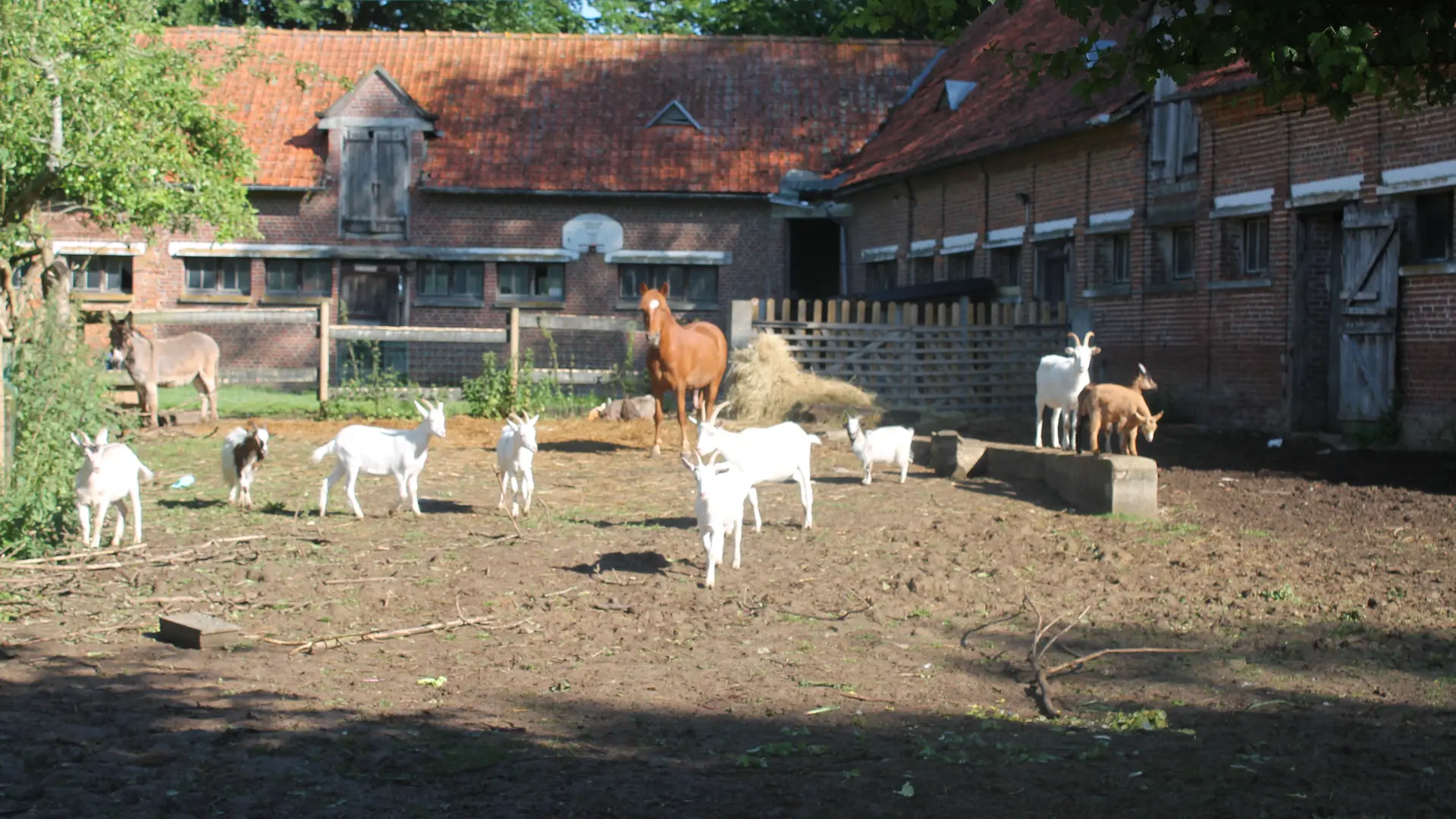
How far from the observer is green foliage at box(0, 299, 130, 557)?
996 cm

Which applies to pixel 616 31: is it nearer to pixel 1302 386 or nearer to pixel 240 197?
pixel 240 197

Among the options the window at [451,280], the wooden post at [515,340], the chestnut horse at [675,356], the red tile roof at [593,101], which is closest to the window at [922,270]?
the red tile roof at [593,101]

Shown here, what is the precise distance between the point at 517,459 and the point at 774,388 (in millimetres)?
9192

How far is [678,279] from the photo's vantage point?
33594 mm

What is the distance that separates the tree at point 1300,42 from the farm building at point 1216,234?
6.58 meters

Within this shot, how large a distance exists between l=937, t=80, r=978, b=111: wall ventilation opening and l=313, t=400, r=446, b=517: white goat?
19.8m

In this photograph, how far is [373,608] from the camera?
8844mm

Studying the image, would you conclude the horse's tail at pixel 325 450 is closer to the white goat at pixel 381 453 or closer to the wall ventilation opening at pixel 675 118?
the white goat at pixel 381 453

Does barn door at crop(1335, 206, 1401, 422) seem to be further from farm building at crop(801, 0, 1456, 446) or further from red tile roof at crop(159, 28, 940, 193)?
red tile roof at crop(159, 28, 940, 193)

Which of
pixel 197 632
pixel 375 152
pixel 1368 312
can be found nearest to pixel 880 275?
pixel 375 152

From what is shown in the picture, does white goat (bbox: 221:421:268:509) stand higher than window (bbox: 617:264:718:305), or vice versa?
window (bbox: 617:264:718:305)

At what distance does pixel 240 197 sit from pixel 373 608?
12.7 metres

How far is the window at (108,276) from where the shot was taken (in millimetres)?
32812

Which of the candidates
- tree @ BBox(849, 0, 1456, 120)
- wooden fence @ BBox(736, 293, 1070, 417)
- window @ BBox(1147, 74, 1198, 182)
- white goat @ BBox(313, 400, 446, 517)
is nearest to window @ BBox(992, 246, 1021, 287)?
wooden fence @ BBox(736, 293, 1070, 417)
